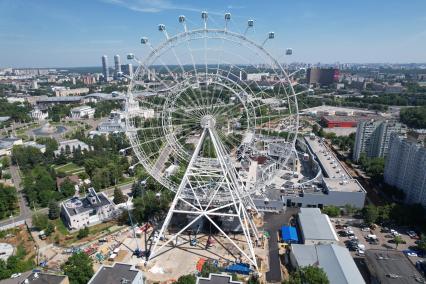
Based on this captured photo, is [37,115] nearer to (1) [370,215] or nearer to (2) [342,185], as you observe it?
(2) [342,185]

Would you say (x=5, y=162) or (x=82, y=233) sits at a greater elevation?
(x=82, y=233)

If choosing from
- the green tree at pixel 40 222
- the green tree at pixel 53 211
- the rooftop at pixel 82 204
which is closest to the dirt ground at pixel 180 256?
the rooftop at pixel 82 204

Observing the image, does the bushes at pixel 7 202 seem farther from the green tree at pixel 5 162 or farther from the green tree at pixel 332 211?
the green tree at pixel 332 211

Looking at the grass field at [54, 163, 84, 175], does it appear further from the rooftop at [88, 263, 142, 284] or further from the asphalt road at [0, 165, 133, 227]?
the rooftop at [88, 263, 142, 284]

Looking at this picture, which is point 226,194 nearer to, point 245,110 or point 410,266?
point 245,110

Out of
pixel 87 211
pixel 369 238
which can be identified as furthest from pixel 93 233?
pixel 369 238

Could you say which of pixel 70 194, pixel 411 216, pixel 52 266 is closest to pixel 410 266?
pixel 411 216
